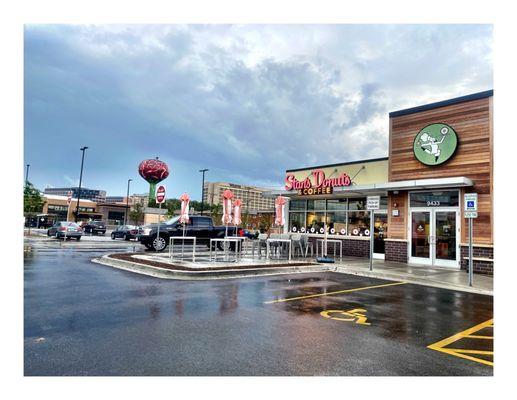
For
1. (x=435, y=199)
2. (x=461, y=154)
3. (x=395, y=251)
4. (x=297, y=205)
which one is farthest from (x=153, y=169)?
(x=461, y=154)

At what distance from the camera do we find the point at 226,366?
4.01 metres

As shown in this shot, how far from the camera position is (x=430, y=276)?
39.0 ft

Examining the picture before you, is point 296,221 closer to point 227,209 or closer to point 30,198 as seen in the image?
point 227,209

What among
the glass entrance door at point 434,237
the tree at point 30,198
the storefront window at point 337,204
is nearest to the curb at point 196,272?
the glass entrance door at point 434,237

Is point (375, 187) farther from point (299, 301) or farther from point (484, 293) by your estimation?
point (299, 301)

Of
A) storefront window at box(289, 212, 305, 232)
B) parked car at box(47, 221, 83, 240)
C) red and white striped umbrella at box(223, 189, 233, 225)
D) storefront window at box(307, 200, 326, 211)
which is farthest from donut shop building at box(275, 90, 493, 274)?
parked car at box(47, 221, 83, 240)

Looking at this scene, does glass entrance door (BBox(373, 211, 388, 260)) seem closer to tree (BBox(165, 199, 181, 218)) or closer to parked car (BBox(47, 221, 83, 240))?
parked car (BBox(47, 221, 83, 240))

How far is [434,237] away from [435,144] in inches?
155

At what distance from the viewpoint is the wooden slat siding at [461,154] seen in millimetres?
13562

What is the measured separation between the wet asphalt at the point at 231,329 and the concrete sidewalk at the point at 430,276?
3.40 ft

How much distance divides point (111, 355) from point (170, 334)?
38.9 inches

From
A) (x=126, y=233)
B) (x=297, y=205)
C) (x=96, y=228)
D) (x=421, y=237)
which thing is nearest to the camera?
(x=421, y=237)

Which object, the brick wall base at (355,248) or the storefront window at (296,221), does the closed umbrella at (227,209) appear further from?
the storefront window at (296,221)
